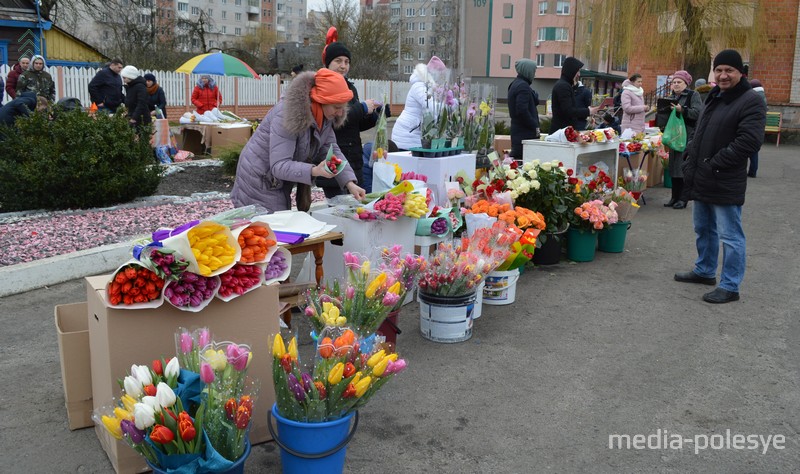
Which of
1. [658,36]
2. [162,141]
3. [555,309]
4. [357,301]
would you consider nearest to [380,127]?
[555,309]

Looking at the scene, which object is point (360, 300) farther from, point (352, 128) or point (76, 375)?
point (352, 128)

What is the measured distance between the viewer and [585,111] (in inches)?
372

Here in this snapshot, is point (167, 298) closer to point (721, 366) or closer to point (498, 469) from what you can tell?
point (498, 469)

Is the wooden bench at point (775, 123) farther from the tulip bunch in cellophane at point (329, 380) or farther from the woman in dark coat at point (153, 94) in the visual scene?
the tulip bunch in cellophane at point (329, 380)

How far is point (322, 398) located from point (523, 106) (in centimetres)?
630

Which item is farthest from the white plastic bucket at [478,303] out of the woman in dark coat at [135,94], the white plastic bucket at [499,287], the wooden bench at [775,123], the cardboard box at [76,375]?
the wooden bench at [775,123]

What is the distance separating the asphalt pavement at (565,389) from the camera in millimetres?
3273

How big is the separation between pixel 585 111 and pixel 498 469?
7121mm

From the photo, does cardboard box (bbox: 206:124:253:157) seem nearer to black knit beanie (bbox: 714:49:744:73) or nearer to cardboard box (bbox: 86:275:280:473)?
black knit beanie (bbox: 714:49:744:73)

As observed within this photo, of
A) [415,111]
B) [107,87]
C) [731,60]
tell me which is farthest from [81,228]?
[107,87]

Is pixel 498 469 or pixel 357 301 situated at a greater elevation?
pixel 357 301

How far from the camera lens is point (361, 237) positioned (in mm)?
4836

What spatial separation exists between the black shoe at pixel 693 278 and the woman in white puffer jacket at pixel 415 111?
2.58 m

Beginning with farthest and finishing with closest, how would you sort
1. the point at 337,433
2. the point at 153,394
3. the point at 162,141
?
the point at 162,141
the point at 337,433
the point at 153,394
